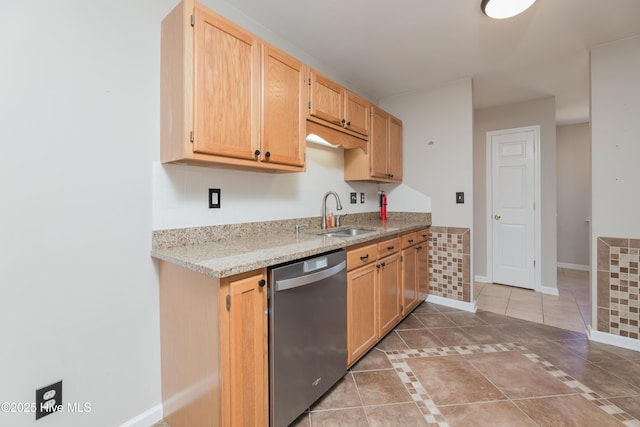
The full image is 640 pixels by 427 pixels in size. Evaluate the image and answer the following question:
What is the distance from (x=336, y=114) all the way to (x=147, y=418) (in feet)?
7.46

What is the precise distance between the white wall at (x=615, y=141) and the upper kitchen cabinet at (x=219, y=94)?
2516 mm

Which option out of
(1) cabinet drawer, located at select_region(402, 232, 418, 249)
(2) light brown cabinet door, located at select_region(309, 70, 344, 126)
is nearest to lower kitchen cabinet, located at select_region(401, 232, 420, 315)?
(1) cabinet drawer, located at select_region(402, 232, 418, 249)

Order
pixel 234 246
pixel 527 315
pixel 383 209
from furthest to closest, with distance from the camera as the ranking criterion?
pixel 383 209, pixel 527 315, pixel 234 246

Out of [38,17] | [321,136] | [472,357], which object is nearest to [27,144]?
[38,17]

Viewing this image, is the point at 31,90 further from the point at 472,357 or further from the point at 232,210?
the point at 472,357

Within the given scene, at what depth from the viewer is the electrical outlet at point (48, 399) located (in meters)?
1.11

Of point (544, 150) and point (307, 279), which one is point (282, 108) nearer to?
point (307, 279)

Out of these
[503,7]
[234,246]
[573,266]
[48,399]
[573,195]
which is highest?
[503,7]

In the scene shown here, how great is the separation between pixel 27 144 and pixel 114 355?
1003 mm

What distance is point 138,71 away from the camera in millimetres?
1396

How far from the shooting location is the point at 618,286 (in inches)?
86.1

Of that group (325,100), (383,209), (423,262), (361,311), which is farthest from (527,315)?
(325,100)

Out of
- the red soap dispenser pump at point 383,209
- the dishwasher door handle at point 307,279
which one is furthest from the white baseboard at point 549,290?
the dishwasher door handle at point 307,279

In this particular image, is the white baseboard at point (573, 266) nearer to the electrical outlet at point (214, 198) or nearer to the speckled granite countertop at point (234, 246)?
the speckled granite countertop at point (234, 246)
